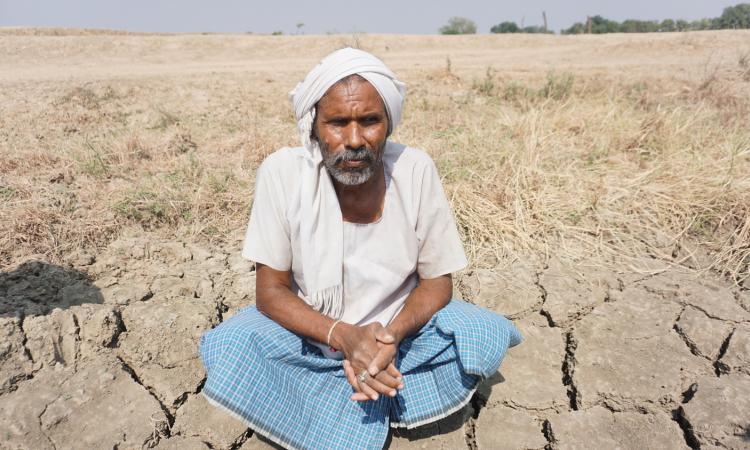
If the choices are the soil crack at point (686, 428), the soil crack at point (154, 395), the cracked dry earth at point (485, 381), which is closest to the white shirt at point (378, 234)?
the cracked dry earth at point (485, 381)

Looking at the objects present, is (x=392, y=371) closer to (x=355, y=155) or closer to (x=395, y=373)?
(x=395, y=373)

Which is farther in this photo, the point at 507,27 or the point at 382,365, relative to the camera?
the point at 507,27

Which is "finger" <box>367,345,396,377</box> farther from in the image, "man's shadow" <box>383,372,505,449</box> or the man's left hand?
"man's shadow" <box>383,372,505,449</box>

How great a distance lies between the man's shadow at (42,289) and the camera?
2537 mm

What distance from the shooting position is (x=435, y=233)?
6.57 ft

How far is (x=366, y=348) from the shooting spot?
1731 mm

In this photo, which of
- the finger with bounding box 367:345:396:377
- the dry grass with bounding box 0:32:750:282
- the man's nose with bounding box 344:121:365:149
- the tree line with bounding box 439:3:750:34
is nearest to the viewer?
the finger with bounding box 367:345:396:377

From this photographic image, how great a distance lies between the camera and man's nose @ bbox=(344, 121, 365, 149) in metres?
1.81

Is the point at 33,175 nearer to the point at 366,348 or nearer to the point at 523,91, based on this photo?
the point at 366,348

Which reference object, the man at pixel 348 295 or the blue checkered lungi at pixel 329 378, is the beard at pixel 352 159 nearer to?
the man at pixel 348 295

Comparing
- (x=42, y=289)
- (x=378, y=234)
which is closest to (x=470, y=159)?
(x=378, y=234)

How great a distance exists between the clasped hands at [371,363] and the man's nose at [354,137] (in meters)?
0.62

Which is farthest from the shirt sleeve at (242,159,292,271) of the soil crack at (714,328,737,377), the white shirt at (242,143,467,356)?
the soil crack at (714,328,737,377)

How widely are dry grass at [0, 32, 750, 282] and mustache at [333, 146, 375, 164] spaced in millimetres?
1575
